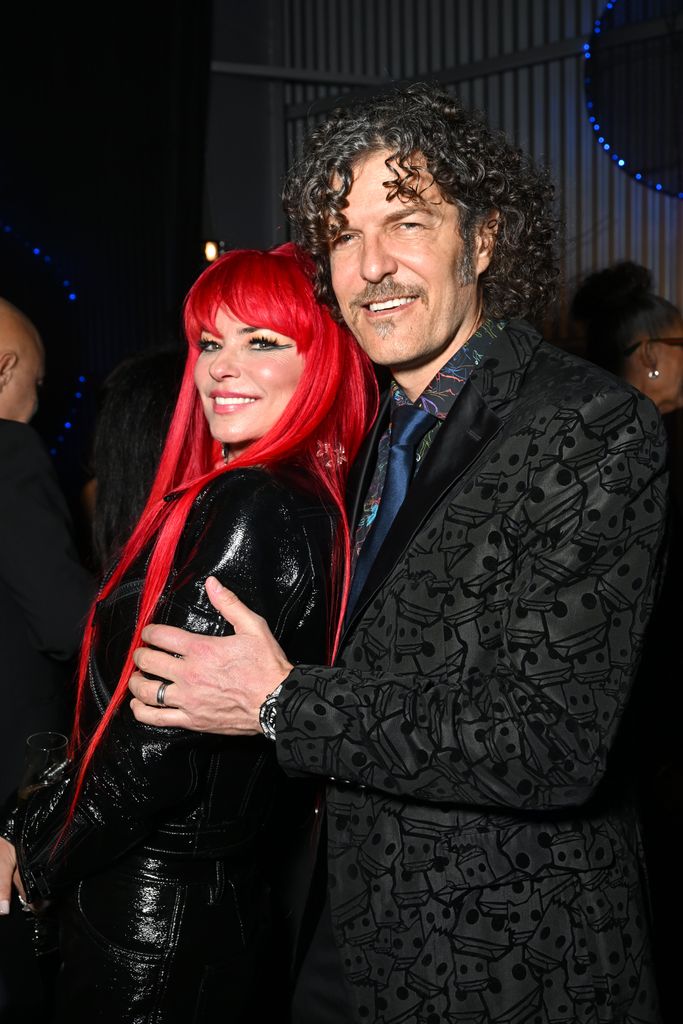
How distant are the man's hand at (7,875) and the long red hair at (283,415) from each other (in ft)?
0.63

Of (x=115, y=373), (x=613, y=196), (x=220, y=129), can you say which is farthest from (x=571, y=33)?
(x=115, y=373)

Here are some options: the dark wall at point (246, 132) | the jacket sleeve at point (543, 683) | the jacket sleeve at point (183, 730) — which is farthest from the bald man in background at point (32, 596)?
the dark wall at point (246, 132)

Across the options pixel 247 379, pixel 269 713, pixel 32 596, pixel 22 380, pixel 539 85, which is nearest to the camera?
pixel 269 713

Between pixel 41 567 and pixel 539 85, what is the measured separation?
3.87 m

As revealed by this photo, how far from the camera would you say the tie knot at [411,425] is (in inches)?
63.7

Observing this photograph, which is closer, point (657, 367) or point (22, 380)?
point (22, 380)

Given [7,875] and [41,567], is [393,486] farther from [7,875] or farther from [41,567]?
[41,567]

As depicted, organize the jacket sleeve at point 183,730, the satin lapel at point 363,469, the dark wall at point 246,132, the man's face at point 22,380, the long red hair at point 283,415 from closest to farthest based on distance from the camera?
the jacket sleeve at point 183,730, the long red hair at point 283,415, the satin lapel at point 363,469, the man's face at point 22,380, the dark wall at point 246,132

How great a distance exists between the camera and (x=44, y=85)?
3.79m

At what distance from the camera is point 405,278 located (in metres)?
1.60

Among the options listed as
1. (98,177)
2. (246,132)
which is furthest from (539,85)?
(98,177)

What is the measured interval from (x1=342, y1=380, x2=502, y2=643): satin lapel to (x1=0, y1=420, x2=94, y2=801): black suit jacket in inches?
44.3

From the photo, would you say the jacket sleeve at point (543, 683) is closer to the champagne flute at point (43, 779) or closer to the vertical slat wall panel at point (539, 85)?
the champagne flute at point (43, 779)

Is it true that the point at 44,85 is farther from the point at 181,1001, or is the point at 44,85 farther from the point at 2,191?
the point at 181,1001
